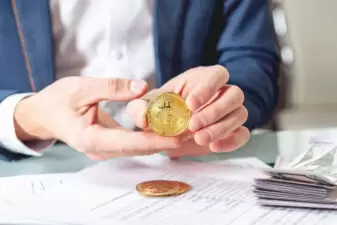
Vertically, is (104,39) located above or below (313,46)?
above

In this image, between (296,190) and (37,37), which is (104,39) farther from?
(296,190)

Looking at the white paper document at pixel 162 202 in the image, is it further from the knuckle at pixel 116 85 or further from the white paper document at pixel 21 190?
the knuckle at pixel 116 85

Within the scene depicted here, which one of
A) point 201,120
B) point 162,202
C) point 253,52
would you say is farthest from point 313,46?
point 162,202

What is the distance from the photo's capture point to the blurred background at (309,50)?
1618mm

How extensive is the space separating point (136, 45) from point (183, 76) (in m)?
0.29

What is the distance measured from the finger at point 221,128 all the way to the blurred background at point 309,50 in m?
0.76

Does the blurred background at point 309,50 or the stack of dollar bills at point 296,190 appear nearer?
the stack of dollar bills at point 296,190

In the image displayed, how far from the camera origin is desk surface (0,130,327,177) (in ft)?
2.77

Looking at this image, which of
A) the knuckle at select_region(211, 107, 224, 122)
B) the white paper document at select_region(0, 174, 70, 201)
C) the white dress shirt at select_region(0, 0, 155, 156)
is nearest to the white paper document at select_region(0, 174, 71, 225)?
the white paper document at select_region(0, 174, 70, 201)

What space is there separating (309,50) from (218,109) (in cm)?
95

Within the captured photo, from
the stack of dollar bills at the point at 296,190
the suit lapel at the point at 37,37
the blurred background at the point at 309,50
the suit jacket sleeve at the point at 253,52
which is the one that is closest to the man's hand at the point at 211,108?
the stack of dollar bills at the point at 296,190

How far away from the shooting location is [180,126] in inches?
28.8

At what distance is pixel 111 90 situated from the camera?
753mm

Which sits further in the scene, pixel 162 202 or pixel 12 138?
pixel 12 138
